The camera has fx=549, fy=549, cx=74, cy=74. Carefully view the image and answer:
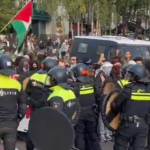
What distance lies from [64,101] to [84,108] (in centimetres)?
192

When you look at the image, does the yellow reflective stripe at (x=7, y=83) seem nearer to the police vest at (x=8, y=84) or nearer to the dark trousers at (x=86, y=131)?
the police vest at (x=8, y=84)

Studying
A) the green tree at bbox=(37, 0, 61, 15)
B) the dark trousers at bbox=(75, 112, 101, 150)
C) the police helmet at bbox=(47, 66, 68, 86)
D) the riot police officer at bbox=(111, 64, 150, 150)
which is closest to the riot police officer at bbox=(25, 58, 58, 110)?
the dark trousers at bbox=(75, 112, 101, 150)

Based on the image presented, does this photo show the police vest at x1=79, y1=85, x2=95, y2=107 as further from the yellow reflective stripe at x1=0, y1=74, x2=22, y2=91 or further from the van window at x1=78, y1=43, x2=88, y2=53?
the van window at x1=78, y1=43, x2=88, y2=53

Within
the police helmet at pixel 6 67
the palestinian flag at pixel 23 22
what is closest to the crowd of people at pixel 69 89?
the police helmet at pixel 6 67

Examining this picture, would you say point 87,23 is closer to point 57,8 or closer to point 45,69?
point 57,8

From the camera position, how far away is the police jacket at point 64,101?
23.2 ft

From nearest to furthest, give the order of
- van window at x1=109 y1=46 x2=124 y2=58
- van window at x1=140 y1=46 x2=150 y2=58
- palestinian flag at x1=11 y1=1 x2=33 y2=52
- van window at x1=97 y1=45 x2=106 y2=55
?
1. palestinian flag at x1=11 y1=1 x2=33 y2=52
2. van window at x1=109 y1=46 x2=124 y2=58
3. van window at x1=97 y1=45 x2=106 y2=55
4. van window at x1=140 y1=46 x2=150 y2=58

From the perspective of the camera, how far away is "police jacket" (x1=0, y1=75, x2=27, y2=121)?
24.7 ft

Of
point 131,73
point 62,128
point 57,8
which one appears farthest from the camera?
point 57,8

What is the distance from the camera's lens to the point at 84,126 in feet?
30.3

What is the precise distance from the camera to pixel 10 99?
7551mm

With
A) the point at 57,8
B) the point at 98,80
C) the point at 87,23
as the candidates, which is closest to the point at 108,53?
the point at 98,80

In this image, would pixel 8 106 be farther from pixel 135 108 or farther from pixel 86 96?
pixel 86 96

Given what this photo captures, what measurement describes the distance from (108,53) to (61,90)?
382 inches
